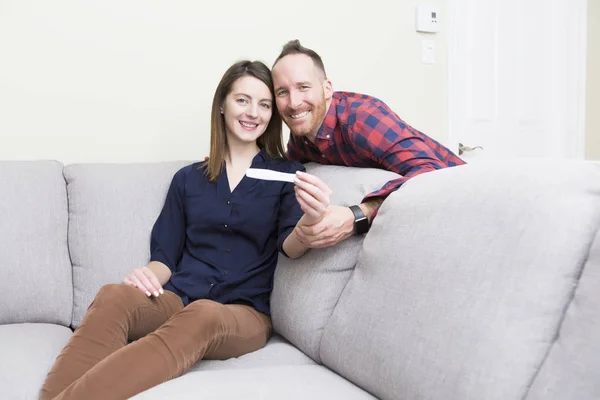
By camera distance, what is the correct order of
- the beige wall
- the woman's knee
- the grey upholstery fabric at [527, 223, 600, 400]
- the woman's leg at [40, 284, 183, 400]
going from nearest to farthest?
the grey upholstery fabric at [527, 223, 600, 400], the woman's leg at [40, 284, 183, 400], the woman's knee, the beige wall

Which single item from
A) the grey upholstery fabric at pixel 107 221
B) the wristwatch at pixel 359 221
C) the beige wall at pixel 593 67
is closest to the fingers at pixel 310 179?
the wristwatch at pixel 359 221

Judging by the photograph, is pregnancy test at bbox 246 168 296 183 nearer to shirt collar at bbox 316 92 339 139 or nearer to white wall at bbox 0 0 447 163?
shirt collar at bbox 316 92 339 139

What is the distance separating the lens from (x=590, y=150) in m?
3.26

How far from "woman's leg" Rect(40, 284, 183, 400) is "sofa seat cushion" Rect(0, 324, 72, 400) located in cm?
7

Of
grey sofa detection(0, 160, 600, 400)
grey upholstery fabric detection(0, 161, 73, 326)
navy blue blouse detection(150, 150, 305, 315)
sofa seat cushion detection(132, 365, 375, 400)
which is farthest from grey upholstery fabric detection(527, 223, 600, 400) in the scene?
grey upholstery fabric detection(0, 161, 73, 326)

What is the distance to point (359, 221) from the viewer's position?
1.32 meters

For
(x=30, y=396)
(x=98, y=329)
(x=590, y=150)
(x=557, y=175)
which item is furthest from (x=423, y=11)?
(x=30, y=396)

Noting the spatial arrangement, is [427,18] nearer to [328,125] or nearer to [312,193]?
[328,125]

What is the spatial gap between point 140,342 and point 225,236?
19.7 inches

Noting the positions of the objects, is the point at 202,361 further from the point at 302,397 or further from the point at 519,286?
the point at 519,286

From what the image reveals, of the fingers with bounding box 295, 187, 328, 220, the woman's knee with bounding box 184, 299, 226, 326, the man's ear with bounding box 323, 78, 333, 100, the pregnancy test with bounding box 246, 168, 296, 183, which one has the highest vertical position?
the man's ear with bounding box 323, 78, 333, 100

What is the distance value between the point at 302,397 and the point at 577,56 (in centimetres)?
286

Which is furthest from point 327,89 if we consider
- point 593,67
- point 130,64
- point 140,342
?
point 593,67

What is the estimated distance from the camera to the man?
4.98ft
